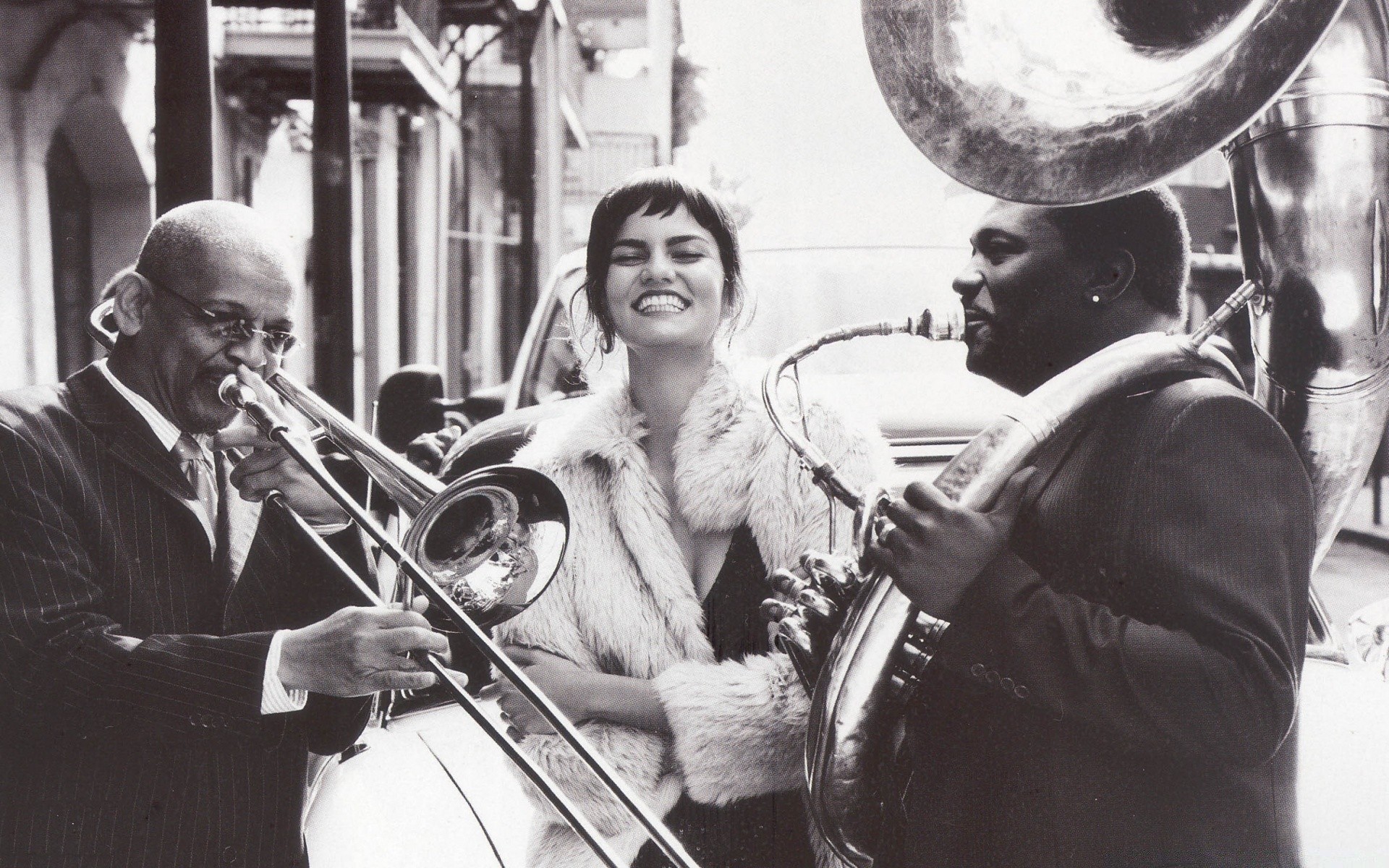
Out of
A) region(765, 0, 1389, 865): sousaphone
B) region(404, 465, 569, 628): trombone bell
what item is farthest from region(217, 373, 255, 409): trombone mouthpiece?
region(765, 0, 1389, 865): sousaphone

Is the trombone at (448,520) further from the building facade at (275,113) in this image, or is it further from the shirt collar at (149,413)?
the building facade at (275,113)

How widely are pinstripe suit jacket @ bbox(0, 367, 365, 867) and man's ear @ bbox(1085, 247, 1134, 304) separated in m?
1.13

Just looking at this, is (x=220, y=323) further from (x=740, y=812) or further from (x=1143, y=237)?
(x=1143, y=237)

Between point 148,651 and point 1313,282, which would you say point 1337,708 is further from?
point 148,651

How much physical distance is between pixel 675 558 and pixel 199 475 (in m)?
0.74

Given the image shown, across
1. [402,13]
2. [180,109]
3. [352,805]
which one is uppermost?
[402,13]

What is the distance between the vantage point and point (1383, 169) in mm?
1538

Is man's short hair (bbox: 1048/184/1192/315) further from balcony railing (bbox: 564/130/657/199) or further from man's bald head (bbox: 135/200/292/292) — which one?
balcony railing (bbox: 564/130/657/199)

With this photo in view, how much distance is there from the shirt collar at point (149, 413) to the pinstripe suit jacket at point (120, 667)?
12 mm

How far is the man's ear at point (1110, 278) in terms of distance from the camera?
1.49 meters

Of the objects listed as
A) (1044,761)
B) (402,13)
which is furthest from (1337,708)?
(402,13)

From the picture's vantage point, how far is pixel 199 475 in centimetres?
174

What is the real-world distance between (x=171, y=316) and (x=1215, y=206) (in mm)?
1845

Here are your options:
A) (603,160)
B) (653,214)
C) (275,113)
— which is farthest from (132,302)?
(275,113)
